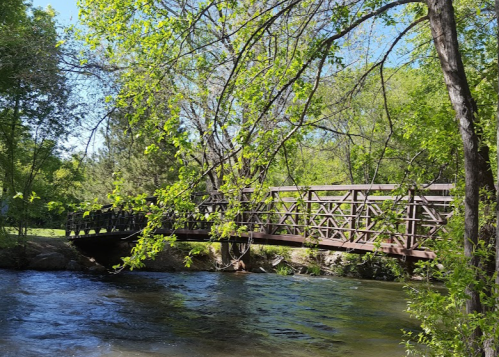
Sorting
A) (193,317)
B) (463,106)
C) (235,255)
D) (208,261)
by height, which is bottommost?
(193,317)

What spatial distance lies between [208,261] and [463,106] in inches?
678

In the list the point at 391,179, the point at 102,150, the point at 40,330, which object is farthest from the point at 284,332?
the point at 102,150

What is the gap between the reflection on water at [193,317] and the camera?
26.5 feet

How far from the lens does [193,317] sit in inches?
419

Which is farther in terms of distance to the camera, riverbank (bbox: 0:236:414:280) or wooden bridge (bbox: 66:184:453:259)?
riverbank (bbox: 0:236:414:280)

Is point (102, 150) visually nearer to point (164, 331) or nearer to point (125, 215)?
point (125, 215)

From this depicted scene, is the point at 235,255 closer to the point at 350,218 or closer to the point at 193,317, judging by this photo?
the point at 193,317

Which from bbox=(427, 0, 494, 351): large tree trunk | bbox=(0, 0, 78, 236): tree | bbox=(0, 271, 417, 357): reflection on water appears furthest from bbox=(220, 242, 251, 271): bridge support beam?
bbox=(427, 0, 494, 351): large tree trunk

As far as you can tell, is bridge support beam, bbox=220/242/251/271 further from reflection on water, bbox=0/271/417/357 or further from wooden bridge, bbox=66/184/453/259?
wooden bridge, bbox=66/184/453/259

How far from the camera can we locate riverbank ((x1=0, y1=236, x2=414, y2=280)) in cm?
1730

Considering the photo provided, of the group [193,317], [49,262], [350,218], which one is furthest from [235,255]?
[350,218]

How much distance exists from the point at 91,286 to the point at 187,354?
793cm

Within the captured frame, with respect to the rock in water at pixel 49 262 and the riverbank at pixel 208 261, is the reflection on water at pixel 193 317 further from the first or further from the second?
the riverbank at pixel 208 261

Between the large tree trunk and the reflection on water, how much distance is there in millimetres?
4472
